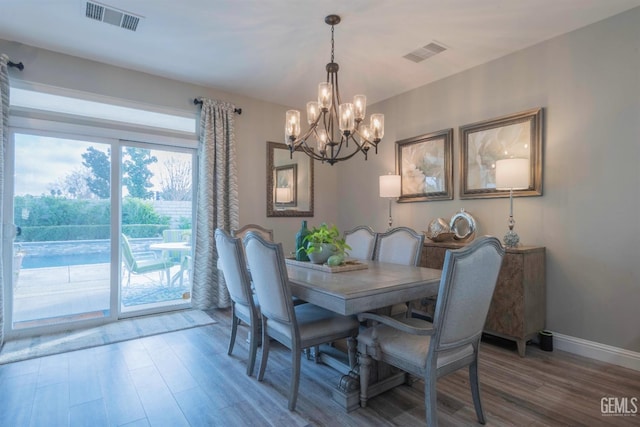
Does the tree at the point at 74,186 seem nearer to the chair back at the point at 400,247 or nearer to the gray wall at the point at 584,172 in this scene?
the chair back at the point at 400,247

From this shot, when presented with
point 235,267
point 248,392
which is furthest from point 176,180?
point 248,392

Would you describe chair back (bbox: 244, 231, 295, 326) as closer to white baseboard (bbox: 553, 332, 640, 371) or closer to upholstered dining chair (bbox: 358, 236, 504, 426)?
upholstered dining chair (bbox: 358, 236, 504, 426)

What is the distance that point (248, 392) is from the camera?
224 cm

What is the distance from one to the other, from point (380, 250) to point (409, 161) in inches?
63.3

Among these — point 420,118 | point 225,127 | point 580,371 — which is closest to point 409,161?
point 420,118

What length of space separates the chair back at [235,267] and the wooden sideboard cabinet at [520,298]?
86.1 inches

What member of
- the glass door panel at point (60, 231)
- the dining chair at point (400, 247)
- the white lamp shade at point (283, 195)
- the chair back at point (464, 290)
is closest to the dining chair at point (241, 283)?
the dining chair at point (400, 247)

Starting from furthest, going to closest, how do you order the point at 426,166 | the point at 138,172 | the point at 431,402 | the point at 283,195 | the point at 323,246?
the point at 283,195
the point at 426,166
the point at 138,172
the point at 323,246
the point at 431,402

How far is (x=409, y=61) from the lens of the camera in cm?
355

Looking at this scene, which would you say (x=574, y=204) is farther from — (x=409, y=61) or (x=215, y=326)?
(x=215, y=326)

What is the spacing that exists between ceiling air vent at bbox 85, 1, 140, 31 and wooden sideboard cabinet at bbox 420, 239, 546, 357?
3.73m

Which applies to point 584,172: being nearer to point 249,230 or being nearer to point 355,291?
point 355,291

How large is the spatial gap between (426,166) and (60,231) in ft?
13.4

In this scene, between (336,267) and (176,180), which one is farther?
(176,180)
